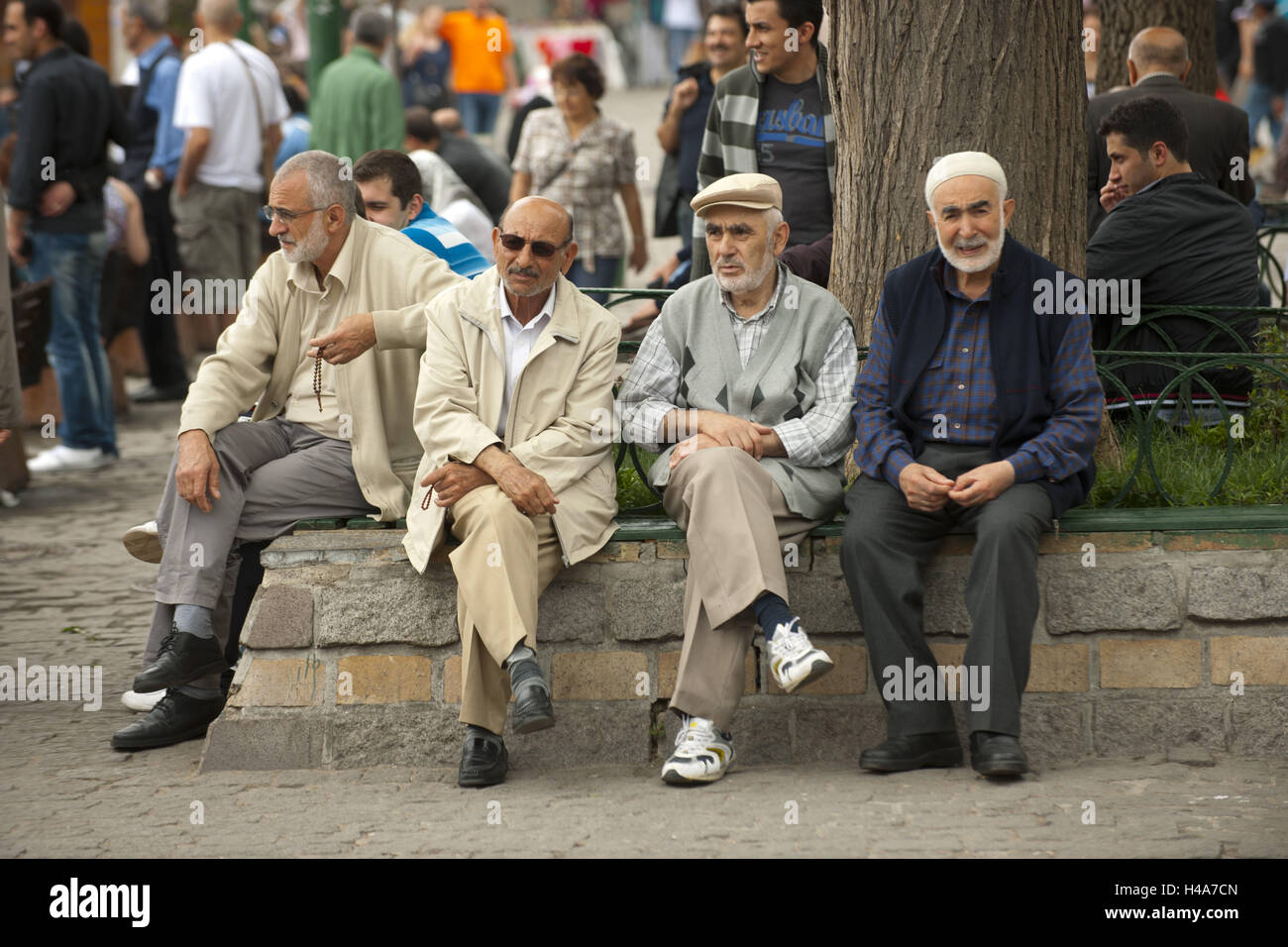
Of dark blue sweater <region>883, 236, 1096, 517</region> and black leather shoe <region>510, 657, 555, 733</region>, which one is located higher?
dark blue sweater <region>883, 236, 1096, 517</region>

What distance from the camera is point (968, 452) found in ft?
16.8

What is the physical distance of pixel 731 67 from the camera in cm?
891

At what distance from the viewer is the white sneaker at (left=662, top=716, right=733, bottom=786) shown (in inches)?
194

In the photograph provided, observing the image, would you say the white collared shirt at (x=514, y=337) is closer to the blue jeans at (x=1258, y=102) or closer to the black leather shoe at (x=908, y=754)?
the black leather shoe at (x=908, y=754)

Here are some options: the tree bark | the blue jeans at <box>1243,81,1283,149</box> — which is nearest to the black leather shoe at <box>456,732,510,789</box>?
the tree bark

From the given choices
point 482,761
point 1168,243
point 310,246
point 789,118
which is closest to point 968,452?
point 482,761

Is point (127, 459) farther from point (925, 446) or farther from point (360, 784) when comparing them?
point (925, 446)

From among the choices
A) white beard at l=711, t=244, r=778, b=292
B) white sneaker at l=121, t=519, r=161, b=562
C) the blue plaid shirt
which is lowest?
white sneaker at l=121, t=519, r=161, b=562

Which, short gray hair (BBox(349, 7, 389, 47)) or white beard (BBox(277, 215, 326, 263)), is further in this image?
short gray hair (BBox(349, 7, 389, 47))

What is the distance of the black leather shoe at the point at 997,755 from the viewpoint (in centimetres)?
480

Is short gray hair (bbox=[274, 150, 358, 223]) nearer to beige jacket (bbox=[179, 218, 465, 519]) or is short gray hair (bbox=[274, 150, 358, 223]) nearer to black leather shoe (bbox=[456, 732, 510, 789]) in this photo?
beige jacket (bbox=[179, 218, 465, 519])

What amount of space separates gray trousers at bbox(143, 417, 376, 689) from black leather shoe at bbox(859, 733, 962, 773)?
1.73m

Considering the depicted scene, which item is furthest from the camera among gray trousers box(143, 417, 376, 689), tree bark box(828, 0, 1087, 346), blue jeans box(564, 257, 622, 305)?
blue jeans box(564, 257, 622, 305)
